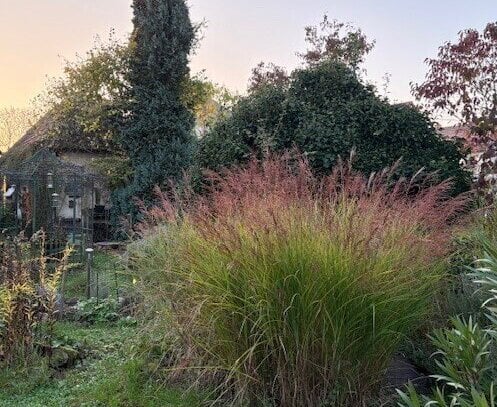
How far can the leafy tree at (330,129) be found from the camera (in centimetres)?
642

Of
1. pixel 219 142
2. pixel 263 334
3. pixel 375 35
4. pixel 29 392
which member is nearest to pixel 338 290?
pixel 263 334

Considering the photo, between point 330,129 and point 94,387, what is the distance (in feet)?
14.6

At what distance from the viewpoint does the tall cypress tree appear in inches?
495

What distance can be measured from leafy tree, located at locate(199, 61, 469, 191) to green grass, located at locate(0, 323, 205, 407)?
3.51 metres

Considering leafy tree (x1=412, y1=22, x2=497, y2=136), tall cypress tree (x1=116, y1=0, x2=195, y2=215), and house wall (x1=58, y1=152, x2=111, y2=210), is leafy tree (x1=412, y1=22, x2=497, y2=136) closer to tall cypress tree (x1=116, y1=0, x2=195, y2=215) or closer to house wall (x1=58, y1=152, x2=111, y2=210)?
tall cypress tree (x1=116, y1=0, x2=195, y2=215)

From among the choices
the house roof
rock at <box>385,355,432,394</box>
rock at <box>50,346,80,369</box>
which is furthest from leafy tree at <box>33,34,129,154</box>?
rock at <box>385,355,432,394</box>

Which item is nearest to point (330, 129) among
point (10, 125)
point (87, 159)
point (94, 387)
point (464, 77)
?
point (464, 77)

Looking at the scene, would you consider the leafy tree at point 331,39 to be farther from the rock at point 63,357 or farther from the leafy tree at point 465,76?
the rock at point 63,357

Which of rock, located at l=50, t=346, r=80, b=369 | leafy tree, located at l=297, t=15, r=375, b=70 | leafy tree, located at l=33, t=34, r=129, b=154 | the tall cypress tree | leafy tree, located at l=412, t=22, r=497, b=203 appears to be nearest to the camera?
rock, located at l=50, t=346, r=80, b=369

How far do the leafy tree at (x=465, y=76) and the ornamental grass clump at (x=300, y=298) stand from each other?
5459mm

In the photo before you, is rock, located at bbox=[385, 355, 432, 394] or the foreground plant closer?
rock, located at bbox=[385, 355, 432, 394]

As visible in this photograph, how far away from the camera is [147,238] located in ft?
12.3

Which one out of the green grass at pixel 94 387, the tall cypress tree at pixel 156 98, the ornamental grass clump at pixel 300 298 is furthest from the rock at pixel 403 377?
the tall cypress tree at pixel 156 98

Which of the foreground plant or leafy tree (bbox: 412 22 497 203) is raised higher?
leafy tree (bbox: 412 22 497 203)
